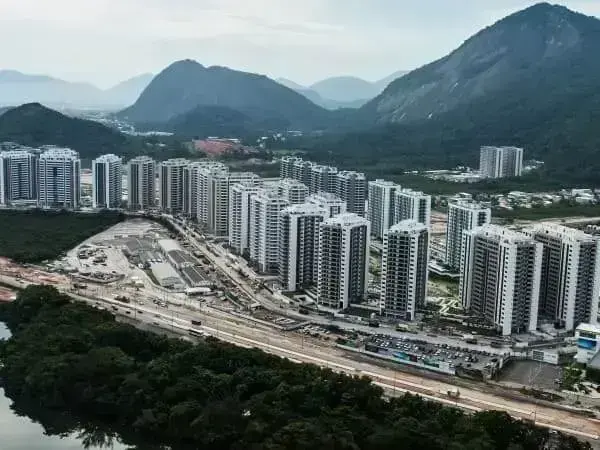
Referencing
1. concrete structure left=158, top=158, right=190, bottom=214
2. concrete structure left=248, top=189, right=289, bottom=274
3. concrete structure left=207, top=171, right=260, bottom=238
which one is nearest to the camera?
concrete structure left=248, top=189, right=289, bottom=274

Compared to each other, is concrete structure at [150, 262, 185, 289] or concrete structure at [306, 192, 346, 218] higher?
concrete structure at [306, 192, 346, 218]

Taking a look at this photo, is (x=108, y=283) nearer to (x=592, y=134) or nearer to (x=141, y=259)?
(x=141, y=259)

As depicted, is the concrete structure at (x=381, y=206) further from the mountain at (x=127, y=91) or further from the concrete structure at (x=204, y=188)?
the mountain at (x=127, y=91)

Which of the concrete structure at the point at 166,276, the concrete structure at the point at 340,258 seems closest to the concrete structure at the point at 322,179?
the concrete structure at the point at 166,276

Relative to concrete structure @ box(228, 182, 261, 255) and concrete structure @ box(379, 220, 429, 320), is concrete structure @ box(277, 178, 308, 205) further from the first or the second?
concrete structure @ box(379, 220, 429, 320)

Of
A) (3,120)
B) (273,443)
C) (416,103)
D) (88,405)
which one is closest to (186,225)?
(88,405)

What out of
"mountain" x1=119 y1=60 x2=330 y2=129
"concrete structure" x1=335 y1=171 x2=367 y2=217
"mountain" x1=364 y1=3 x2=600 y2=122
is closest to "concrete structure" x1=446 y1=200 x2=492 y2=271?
"concrete structure" x1=335 y1=171 x2=367 y2=217
